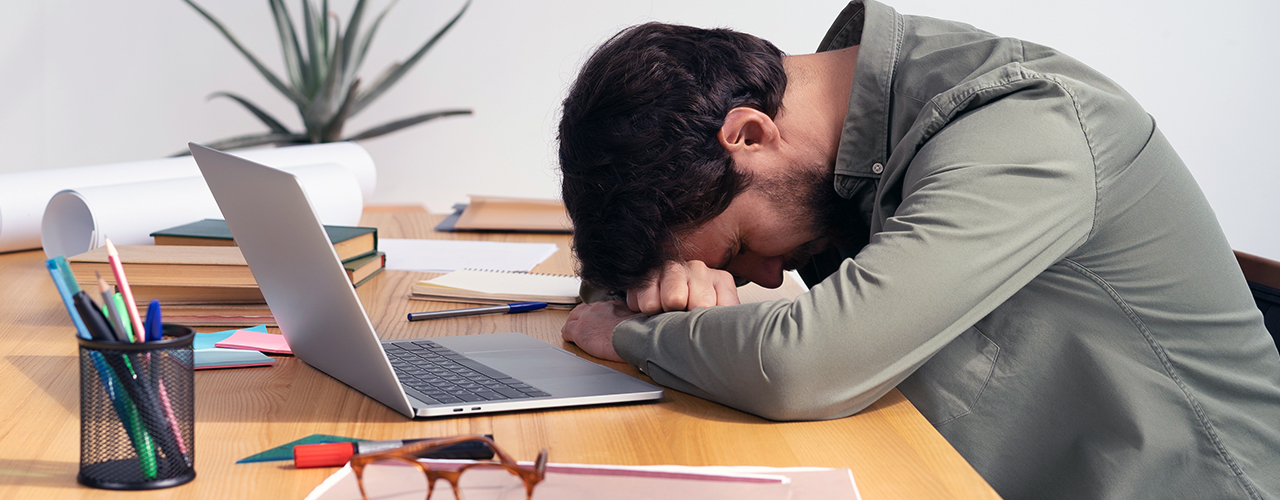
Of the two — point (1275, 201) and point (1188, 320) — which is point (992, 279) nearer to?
point (1188, 320)

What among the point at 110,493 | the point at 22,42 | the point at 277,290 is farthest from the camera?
the point at 22,42

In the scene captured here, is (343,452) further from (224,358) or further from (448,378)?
(224,358)

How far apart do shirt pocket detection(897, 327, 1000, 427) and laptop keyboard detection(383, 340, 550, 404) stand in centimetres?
40

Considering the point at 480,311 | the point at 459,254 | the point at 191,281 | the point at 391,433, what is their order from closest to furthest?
the point at 391,433, the point at 191,281, the point at 480,311, the point at 459,254

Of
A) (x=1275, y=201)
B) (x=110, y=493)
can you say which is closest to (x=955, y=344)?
(x=110, y=493)

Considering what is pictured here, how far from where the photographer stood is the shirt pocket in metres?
0.84

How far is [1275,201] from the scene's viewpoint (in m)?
3.19

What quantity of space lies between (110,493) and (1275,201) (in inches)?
150

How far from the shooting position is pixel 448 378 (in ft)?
2.52

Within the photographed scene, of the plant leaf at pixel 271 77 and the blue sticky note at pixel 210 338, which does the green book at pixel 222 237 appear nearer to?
the blue sticky note at pixel 210 338

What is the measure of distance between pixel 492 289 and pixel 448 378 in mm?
417

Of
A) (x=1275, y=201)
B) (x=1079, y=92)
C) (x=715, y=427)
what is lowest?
(x=1275, y=201)

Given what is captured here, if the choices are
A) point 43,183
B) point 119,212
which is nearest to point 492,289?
point 119,212

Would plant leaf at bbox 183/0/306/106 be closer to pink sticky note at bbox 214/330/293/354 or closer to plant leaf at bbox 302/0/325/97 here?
plant leaf at bbox 302/0/325/97
